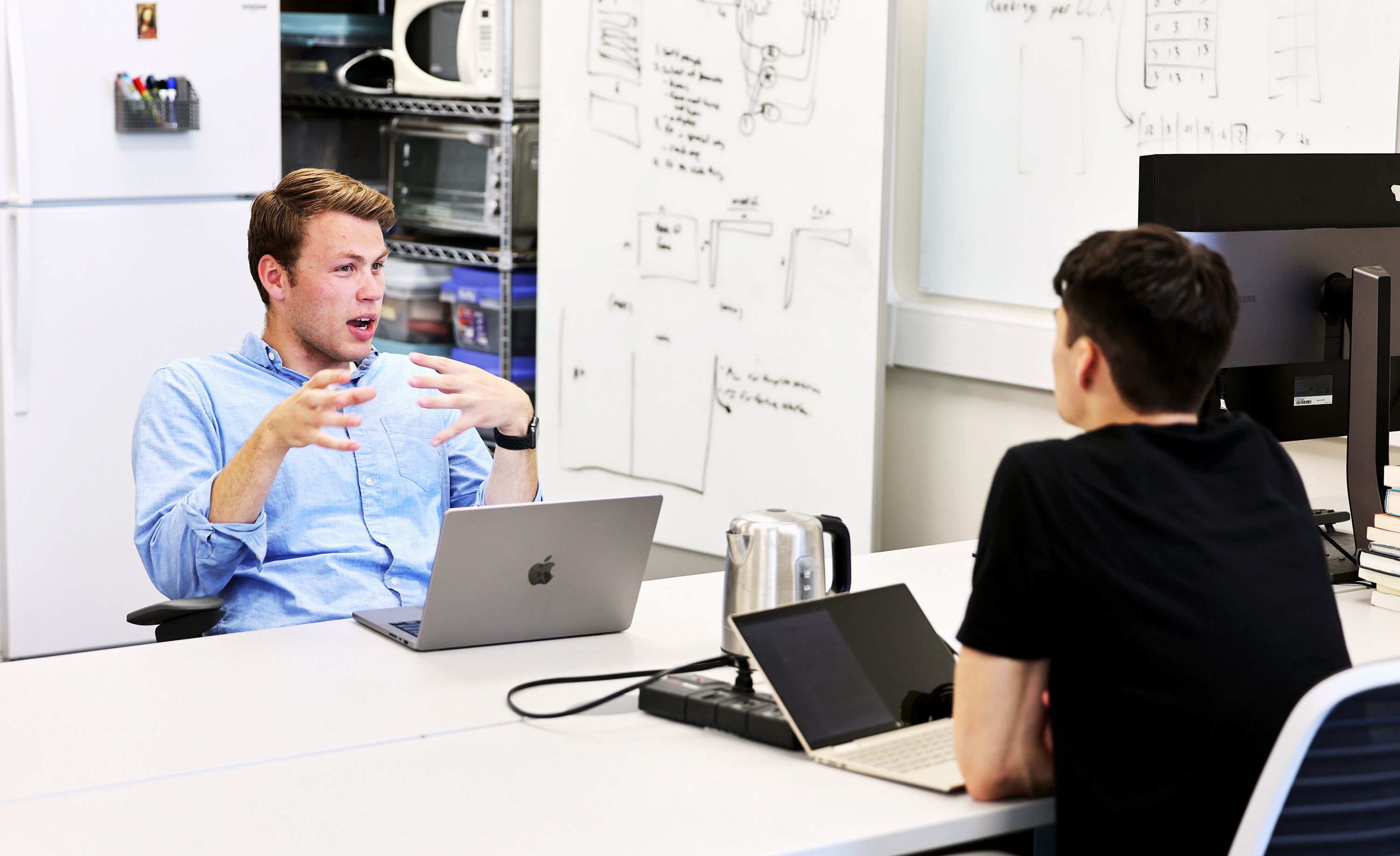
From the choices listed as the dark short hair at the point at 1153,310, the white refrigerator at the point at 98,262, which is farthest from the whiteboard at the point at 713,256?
the dark short hair at the point at 1153,310

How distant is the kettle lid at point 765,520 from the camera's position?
5.77 ft

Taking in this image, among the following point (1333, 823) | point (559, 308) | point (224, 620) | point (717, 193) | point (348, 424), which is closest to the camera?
point (1333, 823)

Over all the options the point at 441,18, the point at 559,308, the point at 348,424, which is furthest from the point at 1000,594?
the point at 441,18

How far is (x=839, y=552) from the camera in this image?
1.78 metres

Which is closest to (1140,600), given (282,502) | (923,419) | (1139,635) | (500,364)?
(1139,635)

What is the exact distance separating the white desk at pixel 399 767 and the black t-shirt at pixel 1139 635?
11cm

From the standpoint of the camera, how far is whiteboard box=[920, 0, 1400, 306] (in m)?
2.71

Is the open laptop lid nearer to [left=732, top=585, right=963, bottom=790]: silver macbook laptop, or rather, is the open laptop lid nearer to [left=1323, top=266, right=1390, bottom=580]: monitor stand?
[left=732, top=585, right=963, bottom=790]: silver macbook laptop

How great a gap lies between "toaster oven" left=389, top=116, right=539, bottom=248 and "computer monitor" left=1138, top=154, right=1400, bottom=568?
229 cm

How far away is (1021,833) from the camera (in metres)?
1.62

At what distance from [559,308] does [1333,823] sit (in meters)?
2.88

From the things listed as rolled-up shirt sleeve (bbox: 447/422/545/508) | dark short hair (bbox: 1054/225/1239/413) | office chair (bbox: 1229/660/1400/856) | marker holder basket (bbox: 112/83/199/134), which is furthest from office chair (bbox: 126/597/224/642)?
marker holder basket (bbox: 112/83/199/134)

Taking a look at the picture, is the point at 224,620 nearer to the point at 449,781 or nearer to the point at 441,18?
the point at 449,781

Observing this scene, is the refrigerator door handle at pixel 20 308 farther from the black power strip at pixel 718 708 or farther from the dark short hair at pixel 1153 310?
the dark short hair at pixel 1153 310
